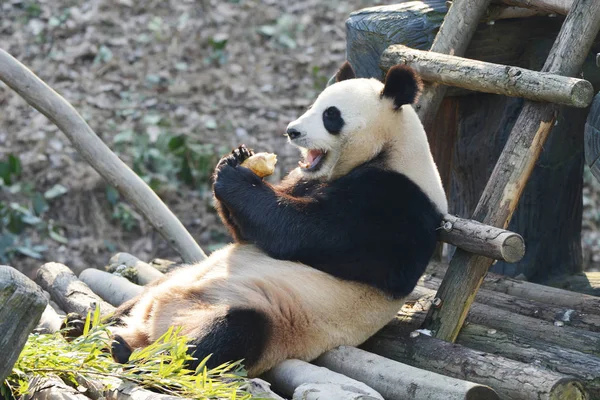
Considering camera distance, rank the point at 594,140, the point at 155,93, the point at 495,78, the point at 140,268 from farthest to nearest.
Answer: the point at 155,93 < the point at 140,268 < the point at 495,78 < the point at 594,140

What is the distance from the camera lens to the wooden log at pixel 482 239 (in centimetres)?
339

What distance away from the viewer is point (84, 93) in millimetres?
8195

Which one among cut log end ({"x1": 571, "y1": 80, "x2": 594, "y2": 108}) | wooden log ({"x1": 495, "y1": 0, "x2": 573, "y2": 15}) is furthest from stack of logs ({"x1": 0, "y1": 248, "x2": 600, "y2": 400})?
wooden log ({"x1": 495, "y1": 0, "x2": 573, "y2": 15})

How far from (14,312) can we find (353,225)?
1.43 metres

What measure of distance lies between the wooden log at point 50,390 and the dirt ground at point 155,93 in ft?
14.2

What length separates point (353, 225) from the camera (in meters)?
3.41

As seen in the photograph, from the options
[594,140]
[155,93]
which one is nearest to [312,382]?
[594,140]

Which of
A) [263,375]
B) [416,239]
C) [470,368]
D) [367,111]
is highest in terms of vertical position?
[367,111]

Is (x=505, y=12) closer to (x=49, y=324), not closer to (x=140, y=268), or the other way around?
(x=140, y=268)

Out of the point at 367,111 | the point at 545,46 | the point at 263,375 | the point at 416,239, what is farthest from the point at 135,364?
the point at 545,46

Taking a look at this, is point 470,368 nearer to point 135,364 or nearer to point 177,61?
point 135,364

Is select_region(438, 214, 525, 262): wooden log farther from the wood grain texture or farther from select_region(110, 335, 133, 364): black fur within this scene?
select_region(110, 335, 133, 364): black fur

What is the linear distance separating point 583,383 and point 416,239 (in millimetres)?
862

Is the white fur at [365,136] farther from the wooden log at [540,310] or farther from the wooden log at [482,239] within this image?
the wooden log at [540,310]
